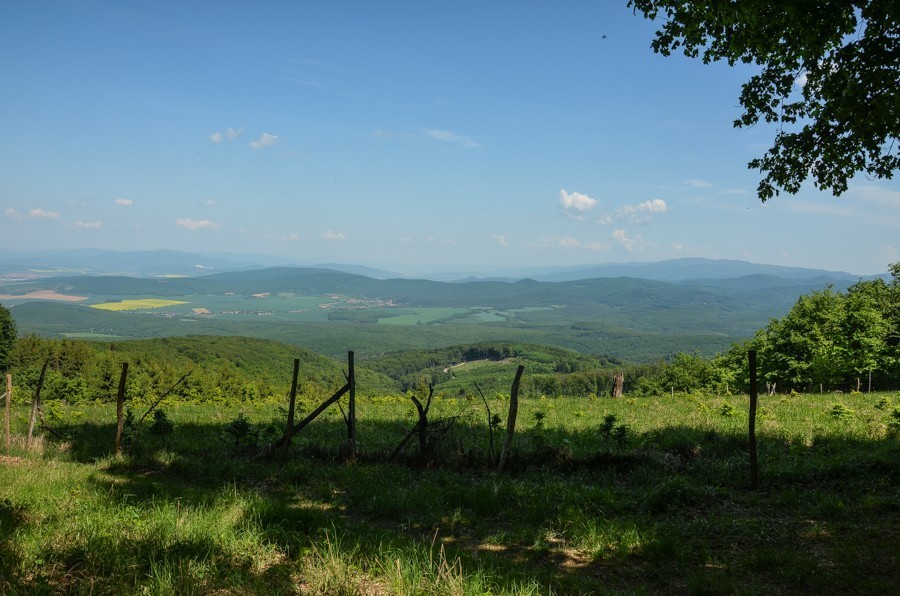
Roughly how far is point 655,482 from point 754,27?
8.73 meters

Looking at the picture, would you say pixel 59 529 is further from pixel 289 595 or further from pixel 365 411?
pixel 365 411

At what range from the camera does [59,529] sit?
250 inches

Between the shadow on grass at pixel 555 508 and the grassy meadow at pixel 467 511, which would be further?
the shadow on grass at pixel 555 508

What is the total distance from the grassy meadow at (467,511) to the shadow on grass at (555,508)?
1.5 inches

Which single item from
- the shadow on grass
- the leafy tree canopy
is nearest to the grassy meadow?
the shadow on grass

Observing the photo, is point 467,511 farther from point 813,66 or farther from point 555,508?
point 813,66

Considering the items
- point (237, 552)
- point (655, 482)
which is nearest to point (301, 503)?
point (237, 552)

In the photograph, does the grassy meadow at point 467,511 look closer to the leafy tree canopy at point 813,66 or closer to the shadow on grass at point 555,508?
the shadow on grass at point 555,508

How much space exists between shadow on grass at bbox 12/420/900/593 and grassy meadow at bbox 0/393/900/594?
0.04 m

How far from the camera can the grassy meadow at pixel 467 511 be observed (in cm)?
545

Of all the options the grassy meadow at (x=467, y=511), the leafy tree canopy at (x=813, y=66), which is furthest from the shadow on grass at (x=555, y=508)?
the leafy tree canopy at (x=813, y=66)

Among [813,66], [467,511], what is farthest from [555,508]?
[813,66]

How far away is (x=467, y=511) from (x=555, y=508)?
60.6 inches

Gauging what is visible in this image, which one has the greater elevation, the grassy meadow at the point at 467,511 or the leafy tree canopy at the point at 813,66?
the leafy tree canopy at the point at 813,66
